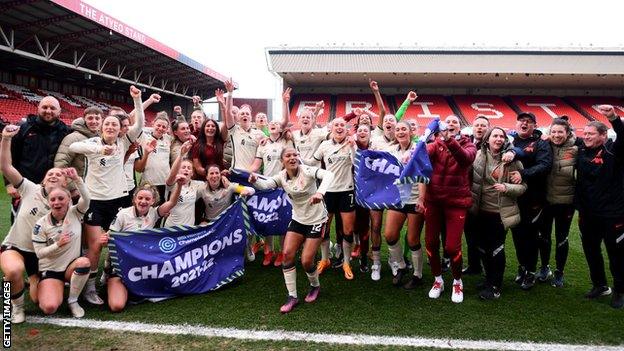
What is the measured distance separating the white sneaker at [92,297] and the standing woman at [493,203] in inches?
160

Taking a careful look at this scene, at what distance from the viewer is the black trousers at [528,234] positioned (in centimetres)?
465

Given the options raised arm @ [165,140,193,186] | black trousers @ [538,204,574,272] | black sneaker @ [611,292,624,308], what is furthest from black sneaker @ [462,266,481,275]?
raised arm @ [165,140,193,186]

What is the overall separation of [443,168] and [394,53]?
2130 centimetres

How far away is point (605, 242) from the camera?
168 inches

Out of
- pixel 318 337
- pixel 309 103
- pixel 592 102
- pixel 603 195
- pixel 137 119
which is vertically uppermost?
pixel 592 102

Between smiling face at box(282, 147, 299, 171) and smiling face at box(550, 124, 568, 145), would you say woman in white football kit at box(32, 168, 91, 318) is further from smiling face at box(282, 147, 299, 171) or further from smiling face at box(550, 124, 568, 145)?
smiling face at box(550, 124, 568, 145)

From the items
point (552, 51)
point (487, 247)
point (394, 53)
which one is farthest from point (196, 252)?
point (552, 51)

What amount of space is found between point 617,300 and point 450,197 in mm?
2064

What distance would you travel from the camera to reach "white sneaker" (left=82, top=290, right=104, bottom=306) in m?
4.10

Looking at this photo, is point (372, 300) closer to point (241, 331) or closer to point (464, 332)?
point (464, 332)

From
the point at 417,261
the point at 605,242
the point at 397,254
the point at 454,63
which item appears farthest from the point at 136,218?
the point at 454,63

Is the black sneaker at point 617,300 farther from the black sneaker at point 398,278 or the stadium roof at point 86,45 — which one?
the stadium roof at point 86,45

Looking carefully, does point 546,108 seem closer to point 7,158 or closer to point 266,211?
point 266,211

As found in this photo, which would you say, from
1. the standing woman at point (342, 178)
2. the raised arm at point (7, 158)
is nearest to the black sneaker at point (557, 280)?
the standing woman at point (342, 178)
